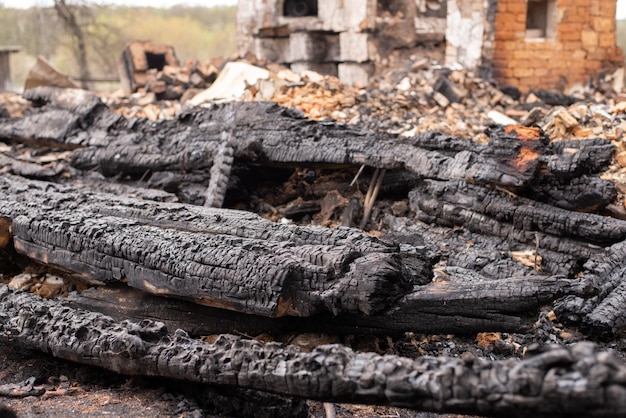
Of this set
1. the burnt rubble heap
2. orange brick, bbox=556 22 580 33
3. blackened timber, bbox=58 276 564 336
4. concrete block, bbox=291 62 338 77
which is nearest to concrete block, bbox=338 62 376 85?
concrete block, bbox=291 62 338 77

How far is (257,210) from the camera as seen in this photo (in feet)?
20.7

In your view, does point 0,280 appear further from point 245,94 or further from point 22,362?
point 245,94

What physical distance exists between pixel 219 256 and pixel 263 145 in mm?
2781

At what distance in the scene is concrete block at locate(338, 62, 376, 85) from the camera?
11.2 metres

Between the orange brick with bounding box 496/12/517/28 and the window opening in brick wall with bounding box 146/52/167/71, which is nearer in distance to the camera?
the orange brick with bounding box 496/12/517/28

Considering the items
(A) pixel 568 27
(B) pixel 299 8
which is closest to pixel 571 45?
(A) pixel 568 27

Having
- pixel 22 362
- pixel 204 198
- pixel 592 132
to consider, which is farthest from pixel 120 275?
pixel 592 132

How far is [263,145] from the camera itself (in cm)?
614

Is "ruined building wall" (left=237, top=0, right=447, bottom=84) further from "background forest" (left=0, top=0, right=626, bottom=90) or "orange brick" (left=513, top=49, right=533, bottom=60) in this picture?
"background forest" (left=0, top=0, right=626, bottom=90)

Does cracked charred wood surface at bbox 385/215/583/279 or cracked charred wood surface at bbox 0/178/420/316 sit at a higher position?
cracked charred wood surface at bbox 0/178/420/316

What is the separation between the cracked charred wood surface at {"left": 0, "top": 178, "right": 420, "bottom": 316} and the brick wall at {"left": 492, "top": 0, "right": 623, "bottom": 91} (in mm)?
7511

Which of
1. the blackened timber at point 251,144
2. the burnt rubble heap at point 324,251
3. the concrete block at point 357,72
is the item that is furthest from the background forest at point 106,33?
the burnt rubble heap at point 324,251

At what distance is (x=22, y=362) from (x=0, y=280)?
4.13 feet

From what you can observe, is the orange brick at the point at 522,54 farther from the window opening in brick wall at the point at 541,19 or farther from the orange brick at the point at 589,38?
the orange brick at the point at 589,38
